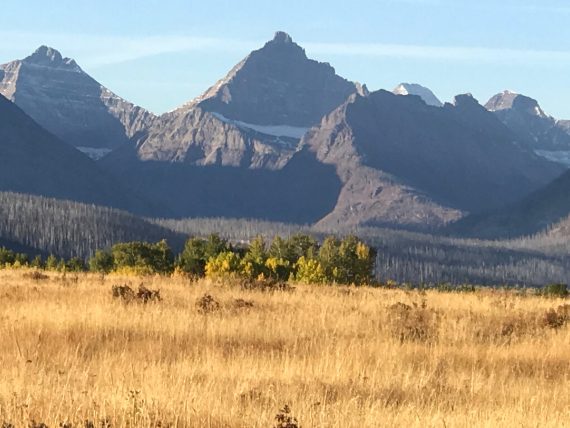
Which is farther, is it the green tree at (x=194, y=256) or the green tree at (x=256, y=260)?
the green tree at (x=194, y=256)

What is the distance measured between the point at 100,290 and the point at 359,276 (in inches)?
2206

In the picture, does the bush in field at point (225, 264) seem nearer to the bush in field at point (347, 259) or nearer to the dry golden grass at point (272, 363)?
the bush in field at point (347, 259)

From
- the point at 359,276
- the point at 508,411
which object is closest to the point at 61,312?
the point at 508,411

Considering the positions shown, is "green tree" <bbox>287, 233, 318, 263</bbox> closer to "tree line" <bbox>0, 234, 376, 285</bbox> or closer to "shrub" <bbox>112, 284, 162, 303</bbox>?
"tree line" <bbox>0, 234, 376, 285</bbox>

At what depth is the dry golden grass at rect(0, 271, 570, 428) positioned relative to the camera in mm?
9633

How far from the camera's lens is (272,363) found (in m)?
13.2

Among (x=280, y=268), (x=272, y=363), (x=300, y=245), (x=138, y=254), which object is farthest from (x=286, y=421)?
(x=300, y=245)

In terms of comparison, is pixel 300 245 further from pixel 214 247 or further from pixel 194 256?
pixel 194 256

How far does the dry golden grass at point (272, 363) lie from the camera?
9.63 m

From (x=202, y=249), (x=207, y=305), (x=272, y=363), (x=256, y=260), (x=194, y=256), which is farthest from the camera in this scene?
(x=202, y=249)

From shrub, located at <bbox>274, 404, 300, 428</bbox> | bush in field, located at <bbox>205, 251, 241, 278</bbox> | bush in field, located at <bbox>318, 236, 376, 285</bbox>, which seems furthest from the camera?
A: bush in field, located at <bbox>318, 236, 376, 285</bbox>

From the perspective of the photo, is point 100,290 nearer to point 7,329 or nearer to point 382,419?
point 7,329

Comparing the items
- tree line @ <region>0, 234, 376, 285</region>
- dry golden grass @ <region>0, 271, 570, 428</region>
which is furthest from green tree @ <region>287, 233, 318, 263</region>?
dry golden grass @ <region>0, 271, 570, 428</region>

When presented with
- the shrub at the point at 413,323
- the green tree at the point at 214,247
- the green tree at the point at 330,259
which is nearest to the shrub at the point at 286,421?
the shrub at the point at 413,323
